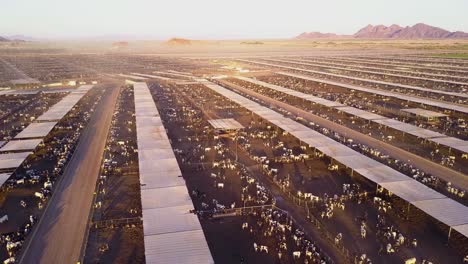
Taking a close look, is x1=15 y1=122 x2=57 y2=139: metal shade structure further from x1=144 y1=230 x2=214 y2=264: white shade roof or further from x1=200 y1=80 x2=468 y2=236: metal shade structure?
x1=200 y1=80 x2=468 y2=236: metal shade structure

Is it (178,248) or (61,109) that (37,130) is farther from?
(178,248)

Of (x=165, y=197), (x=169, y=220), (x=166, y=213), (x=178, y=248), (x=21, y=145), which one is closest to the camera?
(x=178, y=248)

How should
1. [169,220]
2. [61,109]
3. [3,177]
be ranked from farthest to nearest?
1. [61,109]
2. [3,177]
3. [169,220]

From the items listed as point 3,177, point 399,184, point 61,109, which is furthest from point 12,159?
point 399,184

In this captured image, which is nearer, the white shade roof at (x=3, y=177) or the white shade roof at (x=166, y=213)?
the white shade roof at (x=166, y=213)

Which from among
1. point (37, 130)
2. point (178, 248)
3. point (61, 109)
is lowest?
point (178, 248)

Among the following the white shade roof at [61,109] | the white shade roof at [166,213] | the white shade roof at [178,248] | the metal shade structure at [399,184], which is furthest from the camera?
the white shade roof at [61,109]

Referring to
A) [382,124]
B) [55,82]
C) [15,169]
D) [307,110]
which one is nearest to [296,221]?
[15,169]

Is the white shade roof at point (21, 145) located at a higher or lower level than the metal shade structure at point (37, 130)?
lower

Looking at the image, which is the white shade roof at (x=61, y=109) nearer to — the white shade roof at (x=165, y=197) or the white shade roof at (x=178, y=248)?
the white shade roof at (x=165, y=197)

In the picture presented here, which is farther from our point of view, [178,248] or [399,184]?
[399,184]

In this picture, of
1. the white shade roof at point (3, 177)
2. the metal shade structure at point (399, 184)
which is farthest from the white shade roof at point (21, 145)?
the metal shade structure at point (399, 184)
